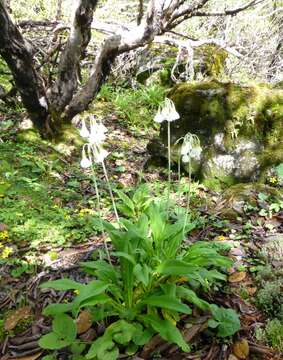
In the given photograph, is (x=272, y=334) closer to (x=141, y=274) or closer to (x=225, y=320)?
(x=225, y=320)

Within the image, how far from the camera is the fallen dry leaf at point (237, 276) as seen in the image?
3100mm

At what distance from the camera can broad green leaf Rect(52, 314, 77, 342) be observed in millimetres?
2504

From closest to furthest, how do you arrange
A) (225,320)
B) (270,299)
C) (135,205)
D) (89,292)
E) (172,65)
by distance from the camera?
(89,292)
(225,320)
(270,299)
(135,205)
(172,65)

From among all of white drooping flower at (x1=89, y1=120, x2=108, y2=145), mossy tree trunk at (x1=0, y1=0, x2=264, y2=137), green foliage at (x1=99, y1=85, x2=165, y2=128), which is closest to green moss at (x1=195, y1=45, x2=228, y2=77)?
green foliage at (x1=99, y1=85, x2=165, y2=128)

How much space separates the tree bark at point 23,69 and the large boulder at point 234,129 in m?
1.89

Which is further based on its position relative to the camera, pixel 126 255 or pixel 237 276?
pixel 237 276

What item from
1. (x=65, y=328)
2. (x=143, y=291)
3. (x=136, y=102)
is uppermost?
(x=143, y=291)

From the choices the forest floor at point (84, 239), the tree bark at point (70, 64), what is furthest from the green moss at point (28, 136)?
the tree bark at point (70, 64)

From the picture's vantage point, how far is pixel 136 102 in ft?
28.1

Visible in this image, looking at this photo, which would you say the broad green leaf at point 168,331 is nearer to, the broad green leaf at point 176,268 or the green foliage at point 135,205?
the broad green leaf at point 176,268

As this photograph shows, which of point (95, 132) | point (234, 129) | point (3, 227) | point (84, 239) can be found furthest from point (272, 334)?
point (234, 129)

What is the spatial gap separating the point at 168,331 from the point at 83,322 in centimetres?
65

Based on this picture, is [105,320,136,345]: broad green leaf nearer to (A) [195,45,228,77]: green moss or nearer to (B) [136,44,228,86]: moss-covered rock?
(B) [136,44,228,86]: moss-covered rock

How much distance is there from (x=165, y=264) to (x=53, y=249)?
1.47 meters
